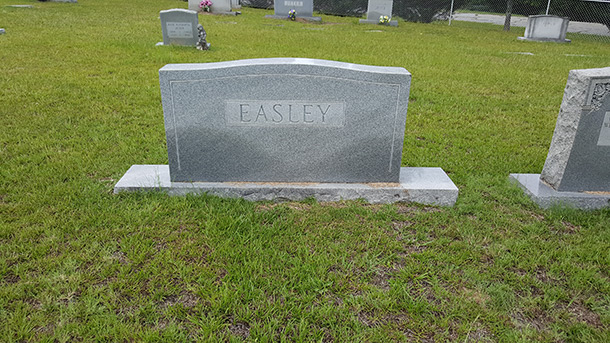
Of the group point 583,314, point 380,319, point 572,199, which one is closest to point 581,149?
point 572,199

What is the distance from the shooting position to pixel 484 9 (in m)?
24.8

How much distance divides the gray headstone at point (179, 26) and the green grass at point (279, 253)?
518cm

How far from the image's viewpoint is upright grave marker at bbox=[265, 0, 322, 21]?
18.9 metres

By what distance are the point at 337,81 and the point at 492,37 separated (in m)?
15.1

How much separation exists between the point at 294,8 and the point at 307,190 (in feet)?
56.4

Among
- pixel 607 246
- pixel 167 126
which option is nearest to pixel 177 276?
pixel 167 126

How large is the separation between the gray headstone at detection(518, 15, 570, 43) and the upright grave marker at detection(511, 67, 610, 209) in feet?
46.0

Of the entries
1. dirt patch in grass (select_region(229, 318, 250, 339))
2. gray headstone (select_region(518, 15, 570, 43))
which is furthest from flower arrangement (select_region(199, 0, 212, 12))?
dirt patch in grass (select_region(229, 318, 250, 339))

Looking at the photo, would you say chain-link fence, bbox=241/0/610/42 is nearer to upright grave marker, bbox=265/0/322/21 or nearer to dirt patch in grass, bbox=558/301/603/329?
upright grave marker, bbox=265/0/322/21

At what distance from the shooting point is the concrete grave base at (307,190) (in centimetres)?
346

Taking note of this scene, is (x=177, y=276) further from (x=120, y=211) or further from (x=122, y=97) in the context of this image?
(x=122, y=97)

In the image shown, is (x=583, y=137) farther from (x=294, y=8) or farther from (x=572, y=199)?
(x=294, y=8)

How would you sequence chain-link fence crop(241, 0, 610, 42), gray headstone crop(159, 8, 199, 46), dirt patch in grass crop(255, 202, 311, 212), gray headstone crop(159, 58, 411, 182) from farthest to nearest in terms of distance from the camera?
1. chain-link fence crop(241, 0, 610, 42)
2. gray headstone crop(159, 8, 199, 46)
3. dirt patch in grass crop(255, 202, 311, 212)
4. gray headstone crop(159, 58, 411, 182)

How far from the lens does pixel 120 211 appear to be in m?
3.19
